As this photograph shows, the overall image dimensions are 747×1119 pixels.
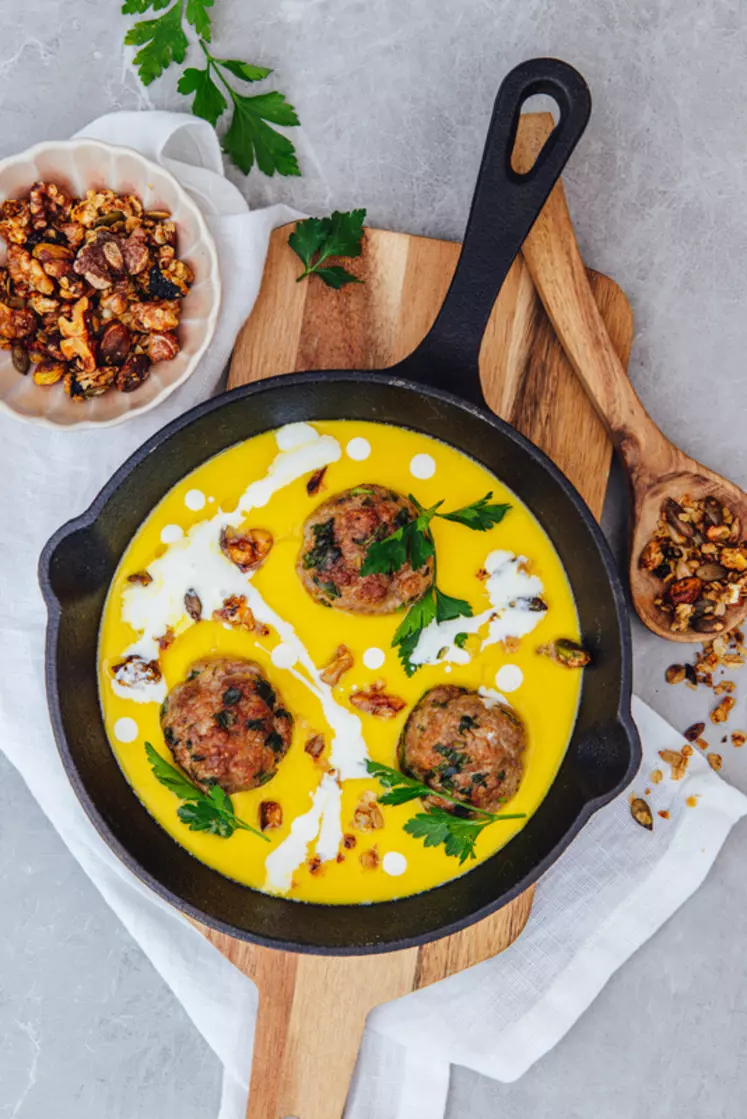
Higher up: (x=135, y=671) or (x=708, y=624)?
(x=708, y=624)

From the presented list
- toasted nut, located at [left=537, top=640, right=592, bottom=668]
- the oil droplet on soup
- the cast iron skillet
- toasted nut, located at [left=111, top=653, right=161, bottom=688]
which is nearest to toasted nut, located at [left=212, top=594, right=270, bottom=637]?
the oil droplet on soup

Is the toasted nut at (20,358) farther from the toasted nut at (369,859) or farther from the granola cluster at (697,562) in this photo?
the granola cluster at (697,562)

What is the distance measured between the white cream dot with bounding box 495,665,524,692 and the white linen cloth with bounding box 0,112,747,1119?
1.36 ft

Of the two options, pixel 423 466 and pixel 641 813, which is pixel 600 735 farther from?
pixel 423 466

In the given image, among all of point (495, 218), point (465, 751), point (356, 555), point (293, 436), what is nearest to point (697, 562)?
point (465, 751)

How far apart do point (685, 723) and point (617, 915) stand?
635mm

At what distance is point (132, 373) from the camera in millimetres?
2885

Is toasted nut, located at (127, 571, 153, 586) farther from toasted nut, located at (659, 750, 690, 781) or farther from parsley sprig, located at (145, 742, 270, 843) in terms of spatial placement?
toasted nut, located at (659, 750, 690, 781)

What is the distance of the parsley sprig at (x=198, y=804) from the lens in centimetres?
279

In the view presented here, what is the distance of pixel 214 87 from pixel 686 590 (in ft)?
6.69

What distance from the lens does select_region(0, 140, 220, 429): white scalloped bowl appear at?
2.87 meters

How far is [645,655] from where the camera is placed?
3.21m

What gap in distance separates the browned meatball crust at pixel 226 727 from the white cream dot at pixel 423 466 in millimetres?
769

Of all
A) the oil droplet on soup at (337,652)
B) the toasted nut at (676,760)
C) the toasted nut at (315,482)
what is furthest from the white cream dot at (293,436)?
the toasted nut at (676,760)
